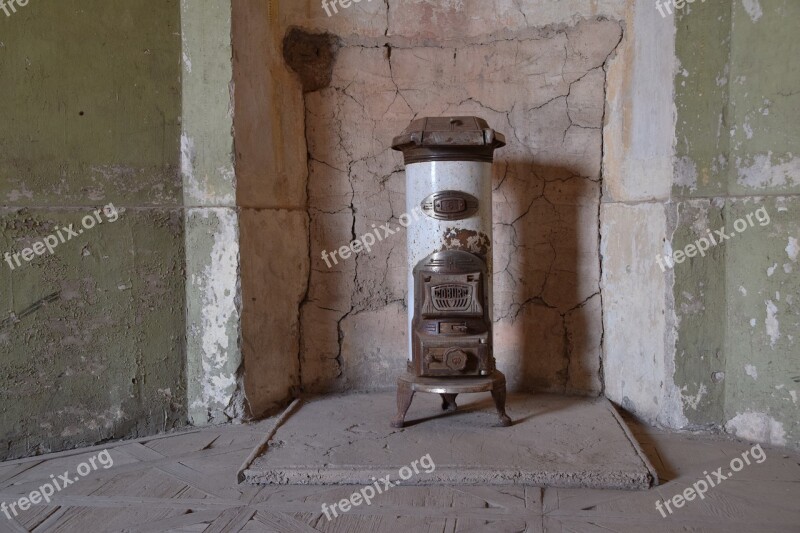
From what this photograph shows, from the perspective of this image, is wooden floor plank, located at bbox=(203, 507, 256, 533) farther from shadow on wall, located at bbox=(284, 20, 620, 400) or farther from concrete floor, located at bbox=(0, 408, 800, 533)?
shadow on wall, located at bbox=(284, 20, 620, 400)

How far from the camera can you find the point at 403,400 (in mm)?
3107

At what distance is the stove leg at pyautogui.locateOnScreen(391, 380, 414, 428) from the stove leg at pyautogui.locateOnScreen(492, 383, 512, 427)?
42 cm

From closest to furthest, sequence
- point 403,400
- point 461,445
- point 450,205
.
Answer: point 461,445
point 450,205
point 403,400

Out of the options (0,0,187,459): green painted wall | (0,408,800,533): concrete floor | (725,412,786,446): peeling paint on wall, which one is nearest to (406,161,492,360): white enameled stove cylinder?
(0,408,800,533): concrete floor

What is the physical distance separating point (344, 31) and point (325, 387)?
218 centimetres

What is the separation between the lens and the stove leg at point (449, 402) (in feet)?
11.1

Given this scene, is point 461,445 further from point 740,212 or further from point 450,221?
point 740,212

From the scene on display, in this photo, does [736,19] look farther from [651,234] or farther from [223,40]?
[223,40]

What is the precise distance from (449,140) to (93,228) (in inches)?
70.4

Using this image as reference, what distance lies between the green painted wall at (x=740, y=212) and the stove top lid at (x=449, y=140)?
0.97m

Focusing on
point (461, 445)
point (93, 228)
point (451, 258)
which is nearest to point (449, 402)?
point (461, 445)

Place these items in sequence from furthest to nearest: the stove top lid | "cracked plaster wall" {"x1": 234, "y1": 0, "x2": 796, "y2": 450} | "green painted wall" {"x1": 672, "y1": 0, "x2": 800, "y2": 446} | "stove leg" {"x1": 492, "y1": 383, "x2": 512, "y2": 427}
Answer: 1. "cracked plaster wall" {"x1": 234, "y1": 0, "x2": 796, "y2": 450}
2. "stove leg" {"x1": 492, "y1": 383, "x2": 512, "y2": 427}
3. the stove top lid
4. "green painted wall" {"x1": 672, "y1": 0, "x2": 800, "y2": 446}

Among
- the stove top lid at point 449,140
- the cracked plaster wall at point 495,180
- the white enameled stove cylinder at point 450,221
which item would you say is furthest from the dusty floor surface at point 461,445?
the stove top lid at point 449,140

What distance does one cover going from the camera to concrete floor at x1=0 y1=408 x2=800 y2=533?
2.29 m
